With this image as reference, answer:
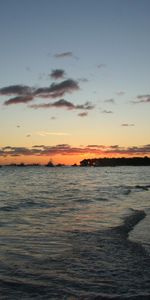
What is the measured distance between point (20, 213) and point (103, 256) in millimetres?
12957

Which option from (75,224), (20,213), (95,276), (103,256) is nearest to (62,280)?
(95,276)

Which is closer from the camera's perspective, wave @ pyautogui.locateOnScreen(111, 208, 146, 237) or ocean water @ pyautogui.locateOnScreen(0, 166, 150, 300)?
ocean water @ pyautogui.locateOnScreen(0, 166, 150, 300)

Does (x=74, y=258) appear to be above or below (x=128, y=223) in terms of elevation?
above

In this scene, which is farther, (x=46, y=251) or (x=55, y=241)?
(x=55, y=241)

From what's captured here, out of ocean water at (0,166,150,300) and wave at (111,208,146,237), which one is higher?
ocean water at (0,166,150,300)

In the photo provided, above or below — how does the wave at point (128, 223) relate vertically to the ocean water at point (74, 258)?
below

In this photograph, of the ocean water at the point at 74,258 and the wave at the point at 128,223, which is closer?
the ocean water at the point at 74,258

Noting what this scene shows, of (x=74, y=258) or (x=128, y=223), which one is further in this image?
(x=128, y=223)

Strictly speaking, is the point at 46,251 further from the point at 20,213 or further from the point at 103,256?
the point at 20,213

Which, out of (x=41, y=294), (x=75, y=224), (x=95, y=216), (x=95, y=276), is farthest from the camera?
(x=95, y=216)

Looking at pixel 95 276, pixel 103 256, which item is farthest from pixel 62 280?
pixel 103 256

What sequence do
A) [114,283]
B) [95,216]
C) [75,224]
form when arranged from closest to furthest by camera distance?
[114,283] → [75,224] → [95,216]

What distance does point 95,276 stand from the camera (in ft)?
32.9

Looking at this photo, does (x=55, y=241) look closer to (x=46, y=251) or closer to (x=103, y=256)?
(x=46, y=251)
